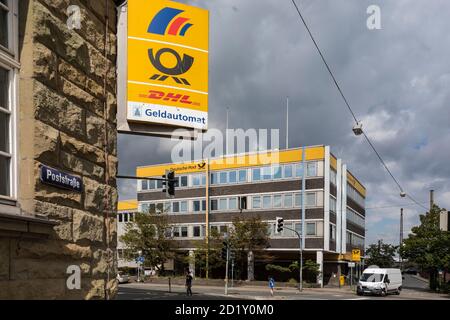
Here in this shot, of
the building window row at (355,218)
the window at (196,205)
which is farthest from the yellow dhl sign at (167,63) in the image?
the building window row at (355,218)

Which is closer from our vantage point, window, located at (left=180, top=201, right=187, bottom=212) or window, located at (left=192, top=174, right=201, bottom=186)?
window, located at (left=192, top=174, right=201, bottom=186)

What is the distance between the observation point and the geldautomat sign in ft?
12.7

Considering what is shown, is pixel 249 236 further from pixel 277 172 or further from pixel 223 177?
pixel 223 177

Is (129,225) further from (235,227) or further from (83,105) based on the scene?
(83,105)

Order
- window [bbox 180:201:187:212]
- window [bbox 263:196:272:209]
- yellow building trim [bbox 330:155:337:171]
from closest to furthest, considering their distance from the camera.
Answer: yellow building trim [bbox 330:155:337:171]
window [bbox 263:196:272:209]
window [bbox 180:201:187:212]

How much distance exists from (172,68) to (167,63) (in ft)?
0.35

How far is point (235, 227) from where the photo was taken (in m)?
48.5

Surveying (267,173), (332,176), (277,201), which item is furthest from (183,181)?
(332,176)

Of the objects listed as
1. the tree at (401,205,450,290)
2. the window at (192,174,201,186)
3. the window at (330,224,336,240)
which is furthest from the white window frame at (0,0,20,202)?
the window at (192,174,201,186)

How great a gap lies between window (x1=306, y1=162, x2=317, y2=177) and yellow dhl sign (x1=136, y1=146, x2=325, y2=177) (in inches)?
20.7

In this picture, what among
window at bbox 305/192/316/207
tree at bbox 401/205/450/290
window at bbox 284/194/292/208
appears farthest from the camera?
window at bbox 284/194/292/208

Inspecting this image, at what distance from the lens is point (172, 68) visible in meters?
7.32

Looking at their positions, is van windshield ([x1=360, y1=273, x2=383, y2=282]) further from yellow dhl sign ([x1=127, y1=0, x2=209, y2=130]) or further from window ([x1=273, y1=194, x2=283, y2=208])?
yellow dhl sign ([x1=127, y1=0, x2=209, y2=130])
